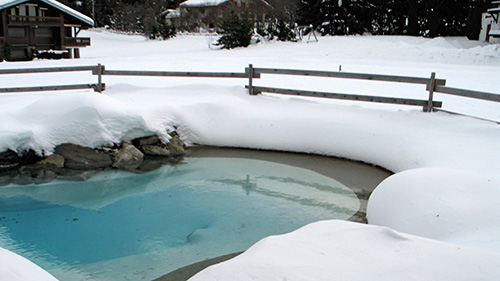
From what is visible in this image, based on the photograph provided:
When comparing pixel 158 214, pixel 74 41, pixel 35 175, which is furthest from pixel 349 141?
pixel 74 41

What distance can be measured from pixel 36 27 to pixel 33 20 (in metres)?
0.91

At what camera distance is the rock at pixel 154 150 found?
9641mm

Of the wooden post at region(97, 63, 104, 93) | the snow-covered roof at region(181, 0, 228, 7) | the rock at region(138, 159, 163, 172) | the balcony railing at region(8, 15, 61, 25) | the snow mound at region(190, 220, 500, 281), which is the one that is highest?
the snow-covered roof at region(181, 0, 228, 7)

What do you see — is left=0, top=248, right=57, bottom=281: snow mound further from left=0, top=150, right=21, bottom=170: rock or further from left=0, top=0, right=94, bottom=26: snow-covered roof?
left=0, top=0, right=94, bottom=26: snow-covered roof

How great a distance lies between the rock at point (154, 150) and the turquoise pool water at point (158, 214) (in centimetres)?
76

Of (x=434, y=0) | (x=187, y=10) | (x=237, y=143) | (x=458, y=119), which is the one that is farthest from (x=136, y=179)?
(x=187, y=10)

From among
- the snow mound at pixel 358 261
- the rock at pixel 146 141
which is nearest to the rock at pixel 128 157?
the rock at pixel 146 141

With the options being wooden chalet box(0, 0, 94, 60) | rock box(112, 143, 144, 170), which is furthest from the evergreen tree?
rock box(112, 143, 144, 170)

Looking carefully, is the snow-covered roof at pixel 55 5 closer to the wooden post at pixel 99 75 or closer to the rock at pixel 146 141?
the wooden post at pixel 99 75

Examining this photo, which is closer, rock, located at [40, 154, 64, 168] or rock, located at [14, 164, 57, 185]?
rock, located at [14, 164, 57, 185]

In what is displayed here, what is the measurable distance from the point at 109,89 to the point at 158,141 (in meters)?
3.91

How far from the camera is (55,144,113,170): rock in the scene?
878 centimetres

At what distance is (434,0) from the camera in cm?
3164

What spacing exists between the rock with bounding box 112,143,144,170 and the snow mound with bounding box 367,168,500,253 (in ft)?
16.3
